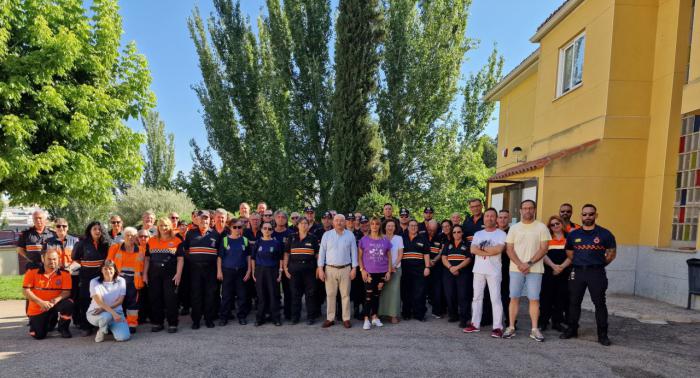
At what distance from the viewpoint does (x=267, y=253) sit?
646 centimetres

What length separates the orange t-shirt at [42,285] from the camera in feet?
18.4

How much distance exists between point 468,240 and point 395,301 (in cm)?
160

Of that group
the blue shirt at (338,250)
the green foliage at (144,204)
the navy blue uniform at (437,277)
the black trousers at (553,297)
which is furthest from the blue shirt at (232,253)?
the green foliage at (144,204)

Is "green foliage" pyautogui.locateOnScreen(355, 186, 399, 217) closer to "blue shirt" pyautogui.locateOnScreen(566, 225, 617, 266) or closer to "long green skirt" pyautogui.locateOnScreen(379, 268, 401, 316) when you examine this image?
"long green skirt" pyautogui.locateOnScreen(379, 268, 401, 316)

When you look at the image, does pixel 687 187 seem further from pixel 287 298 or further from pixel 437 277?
pixel 287 298

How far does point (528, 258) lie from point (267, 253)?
398cm

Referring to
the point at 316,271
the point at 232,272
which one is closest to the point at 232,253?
the point at 232,272

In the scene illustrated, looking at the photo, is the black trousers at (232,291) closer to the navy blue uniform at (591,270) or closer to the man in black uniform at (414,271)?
the man in black uniform at (414,271)

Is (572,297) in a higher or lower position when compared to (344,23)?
lower

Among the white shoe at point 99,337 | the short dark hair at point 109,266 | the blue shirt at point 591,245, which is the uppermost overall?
the blue shirt at point 591,245

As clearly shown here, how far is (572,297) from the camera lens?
5.62 meters

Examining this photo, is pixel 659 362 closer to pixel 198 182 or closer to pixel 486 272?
pixel 486 272

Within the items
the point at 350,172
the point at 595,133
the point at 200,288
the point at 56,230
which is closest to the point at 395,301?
the point at 200,288

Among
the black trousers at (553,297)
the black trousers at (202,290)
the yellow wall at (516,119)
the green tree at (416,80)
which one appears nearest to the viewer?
the black trousers at (553,297)
